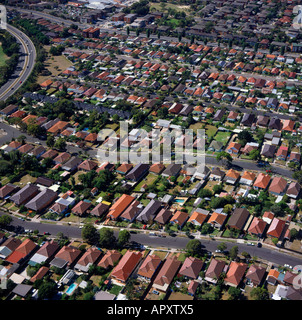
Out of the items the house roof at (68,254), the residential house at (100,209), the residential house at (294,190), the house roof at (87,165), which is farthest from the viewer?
the house roof at (87,165)

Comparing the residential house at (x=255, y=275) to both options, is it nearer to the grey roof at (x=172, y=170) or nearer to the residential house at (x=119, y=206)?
the residential house at (x=119, y=206)

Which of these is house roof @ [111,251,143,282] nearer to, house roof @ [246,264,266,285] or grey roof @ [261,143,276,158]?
house roof @ [246,264,266,285]

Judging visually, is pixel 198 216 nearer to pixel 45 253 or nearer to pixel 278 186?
pixel 278 186

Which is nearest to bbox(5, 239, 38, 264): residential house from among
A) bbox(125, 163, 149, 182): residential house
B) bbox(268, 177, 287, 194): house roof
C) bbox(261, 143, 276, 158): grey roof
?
bbox(125, 163, 149, 182): residential house

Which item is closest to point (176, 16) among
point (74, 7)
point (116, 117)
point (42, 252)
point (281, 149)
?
point (74, 7)

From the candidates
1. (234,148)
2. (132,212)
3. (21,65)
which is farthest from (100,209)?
(21,65)

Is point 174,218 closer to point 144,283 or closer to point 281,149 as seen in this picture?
point 144,283

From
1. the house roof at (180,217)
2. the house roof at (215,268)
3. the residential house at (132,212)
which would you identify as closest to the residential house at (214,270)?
the house roof at (215,268)
